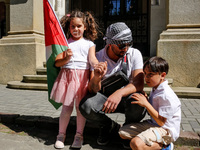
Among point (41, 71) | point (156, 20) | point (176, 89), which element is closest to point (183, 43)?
point (176, 89)

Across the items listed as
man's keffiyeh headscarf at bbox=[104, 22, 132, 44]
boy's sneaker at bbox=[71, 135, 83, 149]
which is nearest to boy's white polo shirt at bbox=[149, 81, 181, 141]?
man's keffiyeh headscarf at bbox=[104, 22, 132, 44]

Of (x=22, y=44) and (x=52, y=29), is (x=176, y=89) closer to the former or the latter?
(x=52, y=29)

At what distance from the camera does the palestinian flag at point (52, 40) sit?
236cm

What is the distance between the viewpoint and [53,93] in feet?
8.04

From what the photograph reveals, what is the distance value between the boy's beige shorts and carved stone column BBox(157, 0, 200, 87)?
12.7 feet

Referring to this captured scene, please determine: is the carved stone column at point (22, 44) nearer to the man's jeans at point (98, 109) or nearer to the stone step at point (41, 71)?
the stone step at point (41, 71)

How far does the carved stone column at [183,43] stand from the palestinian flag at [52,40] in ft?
12.9

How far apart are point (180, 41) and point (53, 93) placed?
4374 millimetres

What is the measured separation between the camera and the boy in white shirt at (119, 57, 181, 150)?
6.21 ft

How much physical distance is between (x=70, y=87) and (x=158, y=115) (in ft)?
3.43

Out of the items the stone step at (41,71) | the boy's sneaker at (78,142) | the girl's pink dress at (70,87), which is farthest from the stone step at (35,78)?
the boy's sneaker at (78,142)

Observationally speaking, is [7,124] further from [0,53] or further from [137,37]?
[137,37]

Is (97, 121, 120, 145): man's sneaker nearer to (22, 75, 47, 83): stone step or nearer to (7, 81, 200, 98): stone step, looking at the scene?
(7, 81, 200, 98): stone step

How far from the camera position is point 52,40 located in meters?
2.44
